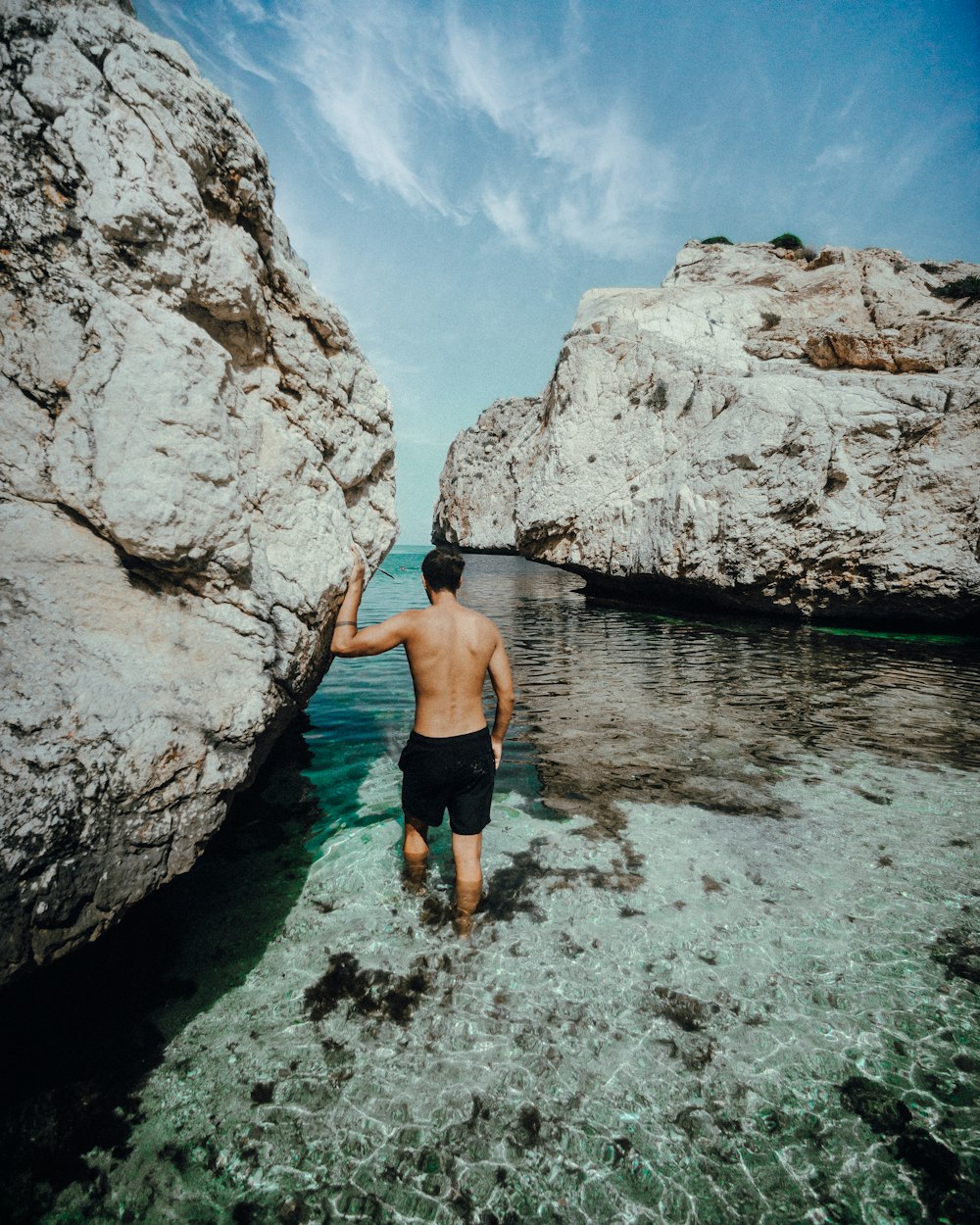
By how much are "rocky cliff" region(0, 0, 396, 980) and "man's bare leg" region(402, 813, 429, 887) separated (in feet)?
4.09

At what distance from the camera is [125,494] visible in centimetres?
277

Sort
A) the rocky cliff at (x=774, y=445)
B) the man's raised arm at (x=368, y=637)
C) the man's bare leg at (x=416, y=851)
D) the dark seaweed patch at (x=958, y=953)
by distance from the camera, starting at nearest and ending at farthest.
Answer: the dark seaweed patch at (x=958, y=953), the man's raised arm at (x=368, y=637), the man's bare leg at (x=416, y=851), the rocky cliff at (x=774, y=445)

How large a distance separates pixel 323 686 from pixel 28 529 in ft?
23.5

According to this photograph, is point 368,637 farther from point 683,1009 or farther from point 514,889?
point 683,1009

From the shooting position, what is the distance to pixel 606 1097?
2.36m

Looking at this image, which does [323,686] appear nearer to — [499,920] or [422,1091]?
[499,920]

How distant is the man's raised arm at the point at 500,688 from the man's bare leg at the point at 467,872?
568mm

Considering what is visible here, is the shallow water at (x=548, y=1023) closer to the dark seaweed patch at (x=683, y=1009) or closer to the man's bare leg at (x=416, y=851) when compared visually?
the dark seaweed patch at (x=683, y=1009)

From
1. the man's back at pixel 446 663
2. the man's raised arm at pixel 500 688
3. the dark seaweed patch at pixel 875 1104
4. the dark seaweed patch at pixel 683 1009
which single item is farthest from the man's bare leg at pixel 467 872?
the dark seaweed patch at pixel 875 1104

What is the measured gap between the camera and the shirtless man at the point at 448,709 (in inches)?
137

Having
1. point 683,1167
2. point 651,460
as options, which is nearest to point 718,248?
point 651,460

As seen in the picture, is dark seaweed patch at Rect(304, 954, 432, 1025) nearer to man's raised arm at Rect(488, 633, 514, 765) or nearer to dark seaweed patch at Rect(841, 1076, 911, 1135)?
man's raised arm at Rect(488, 633, 514, 765)

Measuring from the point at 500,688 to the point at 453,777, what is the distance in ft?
2.39

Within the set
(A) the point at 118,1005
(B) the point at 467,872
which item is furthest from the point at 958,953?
(A) the point at 118,1005
